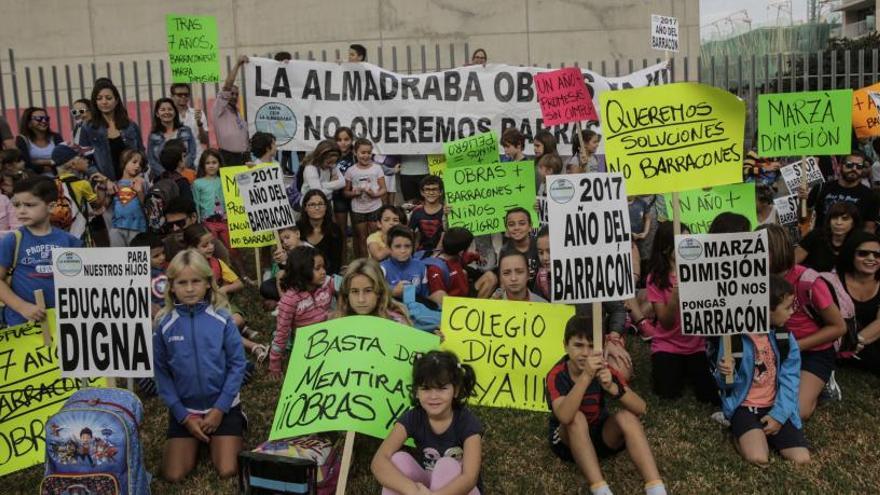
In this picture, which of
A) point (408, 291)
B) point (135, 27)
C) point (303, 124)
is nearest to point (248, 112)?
point (303, 124)

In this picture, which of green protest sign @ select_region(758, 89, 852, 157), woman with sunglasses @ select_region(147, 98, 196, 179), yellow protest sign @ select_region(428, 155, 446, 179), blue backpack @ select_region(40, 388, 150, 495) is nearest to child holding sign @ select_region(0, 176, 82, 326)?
blue backpack @ select_region(40, 388, 150, 495)

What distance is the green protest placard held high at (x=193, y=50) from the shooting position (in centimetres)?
1141

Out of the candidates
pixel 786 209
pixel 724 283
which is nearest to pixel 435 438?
pixel 724 283

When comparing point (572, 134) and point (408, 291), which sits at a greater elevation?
point (572, 134)

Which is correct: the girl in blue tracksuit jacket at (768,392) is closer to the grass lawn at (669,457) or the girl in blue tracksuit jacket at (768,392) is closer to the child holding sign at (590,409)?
the grass lawn at (669,457)

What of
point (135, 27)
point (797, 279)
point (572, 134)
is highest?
point (135, 27)

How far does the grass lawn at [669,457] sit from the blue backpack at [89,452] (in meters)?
0.59

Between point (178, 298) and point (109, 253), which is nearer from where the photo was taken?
point (109, 253)

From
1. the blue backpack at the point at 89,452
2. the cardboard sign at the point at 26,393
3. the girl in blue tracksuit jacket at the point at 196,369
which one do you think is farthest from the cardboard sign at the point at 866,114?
the blue backpack at the point at 89,452

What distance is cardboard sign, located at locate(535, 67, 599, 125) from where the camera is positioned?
33.3ft

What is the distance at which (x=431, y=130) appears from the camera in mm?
12141

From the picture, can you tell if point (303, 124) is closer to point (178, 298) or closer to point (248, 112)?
point (248, 112)

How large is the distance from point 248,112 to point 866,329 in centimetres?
821

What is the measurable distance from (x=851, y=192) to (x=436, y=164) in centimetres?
515
